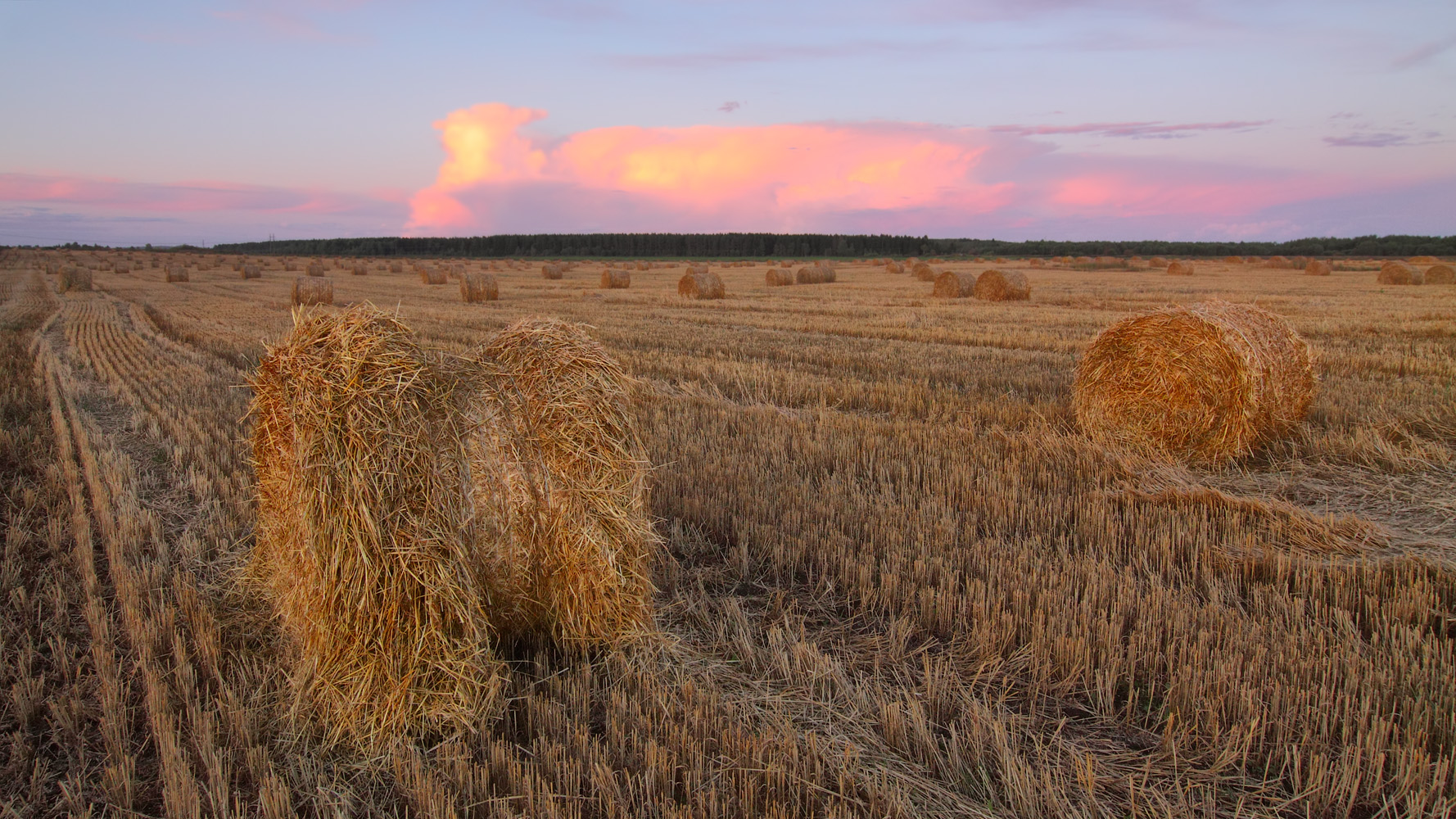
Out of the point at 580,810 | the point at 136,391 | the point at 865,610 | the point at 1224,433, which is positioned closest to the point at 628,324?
the point at 136,391

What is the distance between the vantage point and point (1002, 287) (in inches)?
822

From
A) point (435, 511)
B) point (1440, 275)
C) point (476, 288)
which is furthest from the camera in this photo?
point (1440, 275)

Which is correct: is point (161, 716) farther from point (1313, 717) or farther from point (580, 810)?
point (1313, 717)

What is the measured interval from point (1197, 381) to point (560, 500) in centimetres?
557

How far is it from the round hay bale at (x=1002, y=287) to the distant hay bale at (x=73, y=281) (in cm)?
2759

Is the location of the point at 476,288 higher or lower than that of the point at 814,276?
lower

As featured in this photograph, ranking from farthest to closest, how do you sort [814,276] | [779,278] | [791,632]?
1. [814,276]
2. [779,278]
3. [791,632]

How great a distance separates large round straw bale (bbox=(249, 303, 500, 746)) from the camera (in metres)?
2.96

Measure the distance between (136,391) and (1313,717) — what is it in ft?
35.7

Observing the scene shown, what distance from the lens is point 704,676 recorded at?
3324mm

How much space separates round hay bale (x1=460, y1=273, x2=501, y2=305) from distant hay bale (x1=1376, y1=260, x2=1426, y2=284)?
2815cm

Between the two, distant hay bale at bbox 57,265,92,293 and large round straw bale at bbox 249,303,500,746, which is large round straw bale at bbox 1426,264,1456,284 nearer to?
large round straw bale at bbox 249,303,500,746

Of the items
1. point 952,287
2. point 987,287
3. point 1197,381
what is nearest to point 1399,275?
point 987,287

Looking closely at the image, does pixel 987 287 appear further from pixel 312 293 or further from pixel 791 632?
pixel 791 632
